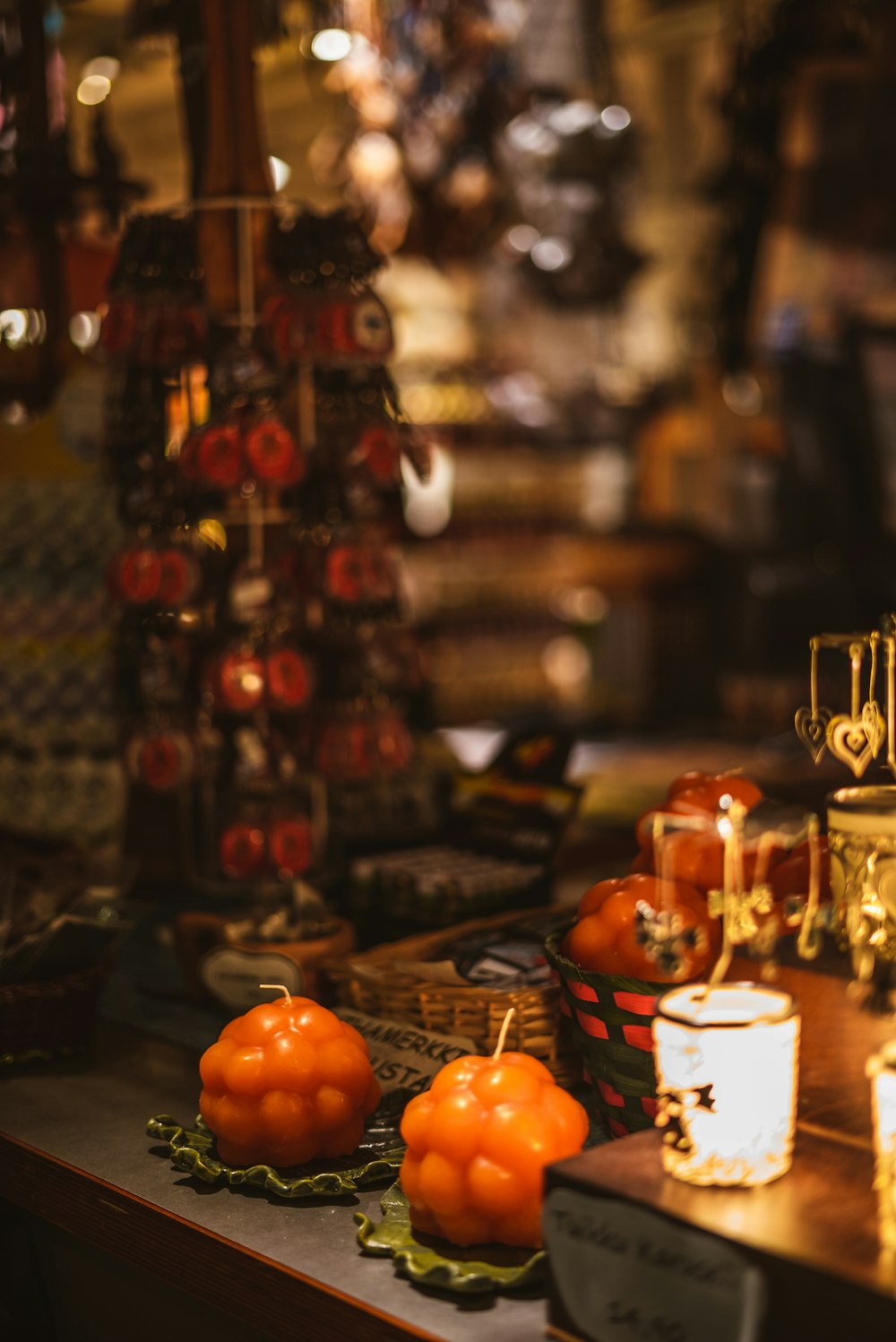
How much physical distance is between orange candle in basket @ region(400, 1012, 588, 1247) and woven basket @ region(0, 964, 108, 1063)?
2.46 feet

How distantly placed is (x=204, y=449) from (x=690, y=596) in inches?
186

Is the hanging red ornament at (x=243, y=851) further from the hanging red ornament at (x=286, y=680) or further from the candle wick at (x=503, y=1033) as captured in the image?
the candle wick at (x=503, y=1033)

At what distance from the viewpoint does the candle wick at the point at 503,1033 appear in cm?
147

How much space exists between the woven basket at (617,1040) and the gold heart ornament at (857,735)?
300 millimetres

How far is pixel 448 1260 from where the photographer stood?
1425mm

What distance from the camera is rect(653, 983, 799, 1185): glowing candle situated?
1219 mm

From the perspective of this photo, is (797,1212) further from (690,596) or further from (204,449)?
(690,596)

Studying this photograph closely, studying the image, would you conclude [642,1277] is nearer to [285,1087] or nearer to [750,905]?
[750,905]

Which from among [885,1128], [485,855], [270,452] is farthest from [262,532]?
[885,1128]

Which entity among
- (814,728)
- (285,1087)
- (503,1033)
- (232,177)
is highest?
(232,177)

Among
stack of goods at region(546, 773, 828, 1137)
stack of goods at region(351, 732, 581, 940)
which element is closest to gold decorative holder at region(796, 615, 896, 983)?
stack of goods at region(546, 773, 828, 1137)

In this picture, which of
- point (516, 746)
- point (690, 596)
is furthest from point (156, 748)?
point (690, 596)

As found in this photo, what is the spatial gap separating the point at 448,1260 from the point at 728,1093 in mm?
368

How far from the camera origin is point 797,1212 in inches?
46.6
